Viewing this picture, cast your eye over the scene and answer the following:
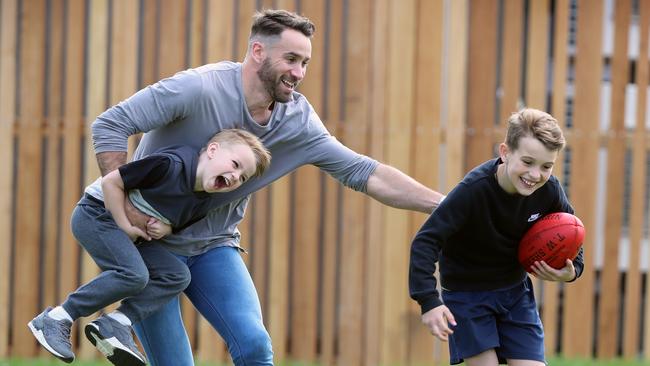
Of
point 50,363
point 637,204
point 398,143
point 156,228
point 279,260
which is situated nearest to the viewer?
point 156,228

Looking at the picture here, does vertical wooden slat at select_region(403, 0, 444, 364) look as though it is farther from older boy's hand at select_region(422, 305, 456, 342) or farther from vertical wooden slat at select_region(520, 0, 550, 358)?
older boy's hand at select_region(422, 305, 456, 342)

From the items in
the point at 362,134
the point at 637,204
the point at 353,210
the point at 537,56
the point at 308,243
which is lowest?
the point at 308,243

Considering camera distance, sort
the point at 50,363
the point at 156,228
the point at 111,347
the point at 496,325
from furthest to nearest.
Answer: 1. the point at 50,363
2. the point at 496,325
3. the point at 156,228
4. the point at 111,347

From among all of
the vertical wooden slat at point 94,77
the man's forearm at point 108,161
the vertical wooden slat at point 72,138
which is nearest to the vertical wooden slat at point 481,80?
the vertical wooden slat at point 94,77

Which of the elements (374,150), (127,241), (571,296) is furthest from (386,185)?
(571,296)

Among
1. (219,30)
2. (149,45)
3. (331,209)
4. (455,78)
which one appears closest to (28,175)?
(149,45)

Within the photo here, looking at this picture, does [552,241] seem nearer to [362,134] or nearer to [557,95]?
[362,134]

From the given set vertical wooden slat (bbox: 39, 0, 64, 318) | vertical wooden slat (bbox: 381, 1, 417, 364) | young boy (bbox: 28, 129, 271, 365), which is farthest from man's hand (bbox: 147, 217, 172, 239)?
vertical wooden slat (bbox: 39, 0, 64, 318)

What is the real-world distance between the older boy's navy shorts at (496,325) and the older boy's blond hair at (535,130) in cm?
72

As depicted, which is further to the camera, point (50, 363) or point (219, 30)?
point (219, 30)

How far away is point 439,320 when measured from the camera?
4.66 metres

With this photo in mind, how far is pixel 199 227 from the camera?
191 inches

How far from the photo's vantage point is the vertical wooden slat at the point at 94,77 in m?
8.70

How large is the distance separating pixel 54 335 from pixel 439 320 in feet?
5.12
